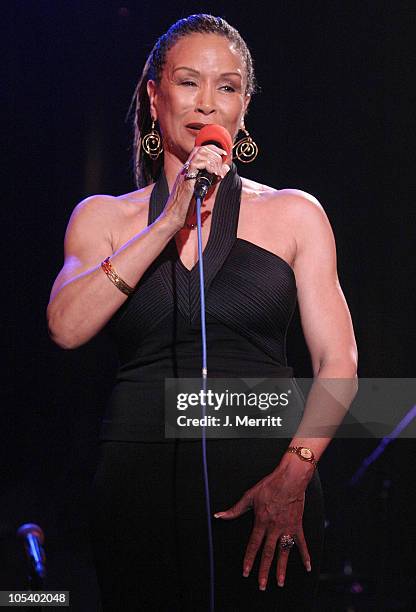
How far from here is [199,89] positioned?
1670 mm

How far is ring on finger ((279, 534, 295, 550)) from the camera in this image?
1.45 meters

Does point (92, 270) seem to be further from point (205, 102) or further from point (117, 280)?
point (205, 102)

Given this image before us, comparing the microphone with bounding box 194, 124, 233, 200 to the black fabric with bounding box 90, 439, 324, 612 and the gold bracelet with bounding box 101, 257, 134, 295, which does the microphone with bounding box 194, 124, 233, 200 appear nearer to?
the gold bracelet with bounding box 101, 257, 134, 295

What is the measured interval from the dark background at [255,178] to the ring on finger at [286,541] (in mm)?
1836

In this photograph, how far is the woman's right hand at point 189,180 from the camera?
1438 millimetres

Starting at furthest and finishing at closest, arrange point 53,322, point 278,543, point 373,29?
point 373,29
point 53,322
point 278,543

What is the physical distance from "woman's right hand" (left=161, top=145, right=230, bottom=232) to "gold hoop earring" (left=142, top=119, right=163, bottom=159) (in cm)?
32

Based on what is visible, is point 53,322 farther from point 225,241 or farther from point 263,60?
point 263,60

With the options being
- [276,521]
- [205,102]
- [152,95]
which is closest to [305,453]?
[276,521]

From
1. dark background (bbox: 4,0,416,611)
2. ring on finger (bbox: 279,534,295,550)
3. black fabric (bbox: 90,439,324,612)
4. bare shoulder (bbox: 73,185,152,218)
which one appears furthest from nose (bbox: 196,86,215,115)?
dark background (bbox: 4,0,416,611)

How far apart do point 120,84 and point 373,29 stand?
3.26 feet

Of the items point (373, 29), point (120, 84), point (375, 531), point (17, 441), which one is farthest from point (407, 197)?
point (17, 441)

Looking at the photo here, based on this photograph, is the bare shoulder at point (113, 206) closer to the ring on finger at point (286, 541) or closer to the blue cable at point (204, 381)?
the blue cable at point (204, 381)

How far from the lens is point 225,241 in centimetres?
160
